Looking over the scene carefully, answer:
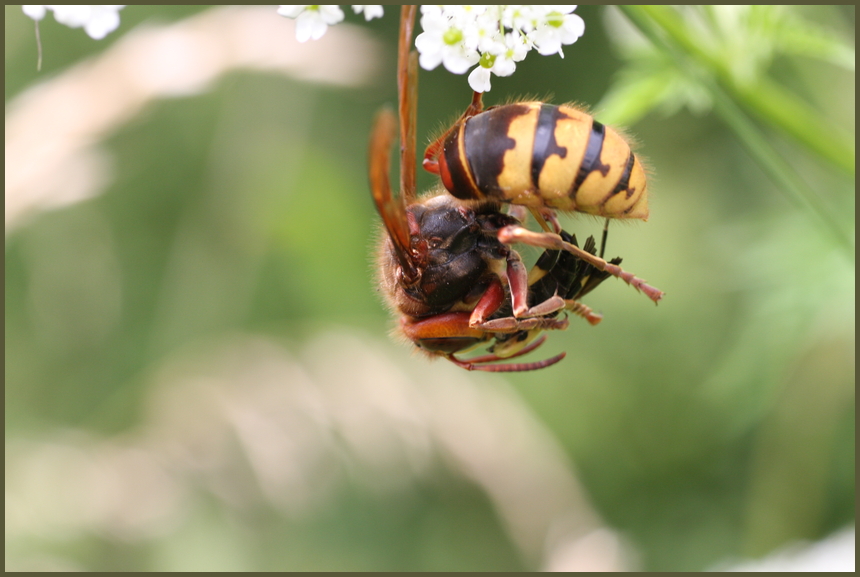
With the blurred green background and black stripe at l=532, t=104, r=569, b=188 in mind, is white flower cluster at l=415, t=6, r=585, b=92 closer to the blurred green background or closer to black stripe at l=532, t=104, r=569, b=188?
black stripe at l=532, t=104, r=569, b=188

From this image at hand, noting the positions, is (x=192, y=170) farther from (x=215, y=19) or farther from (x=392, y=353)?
(x=392, y=353)

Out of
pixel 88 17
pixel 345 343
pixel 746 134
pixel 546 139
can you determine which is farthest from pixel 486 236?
pixel 345 343

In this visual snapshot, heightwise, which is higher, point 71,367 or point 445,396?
point 71,367

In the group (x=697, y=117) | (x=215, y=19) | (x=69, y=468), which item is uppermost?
(x=215, y=19)

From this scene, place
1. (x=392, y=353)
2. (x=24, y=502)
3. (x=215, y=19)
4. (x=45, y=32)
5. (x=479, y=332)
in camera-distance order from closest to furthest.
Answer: (x=479, y=332) < (x=215, y=19) < (x=24, y=502) < (x=392, y=353) < (x=45, y=32)

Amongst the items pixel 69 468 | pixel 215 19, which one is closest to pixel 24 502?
pixel 69 468

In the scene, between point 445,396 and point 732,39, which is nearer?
point 732,39

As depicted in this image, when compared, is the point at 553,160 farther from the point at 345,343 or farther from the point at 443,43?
the point at 345,343

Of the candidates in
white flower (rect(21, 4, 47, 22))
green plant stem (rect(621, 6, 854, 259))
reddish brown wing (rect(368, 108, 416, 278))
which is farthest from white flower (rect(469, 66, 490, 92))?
white flower (rect(21, 4, 47, 22))
